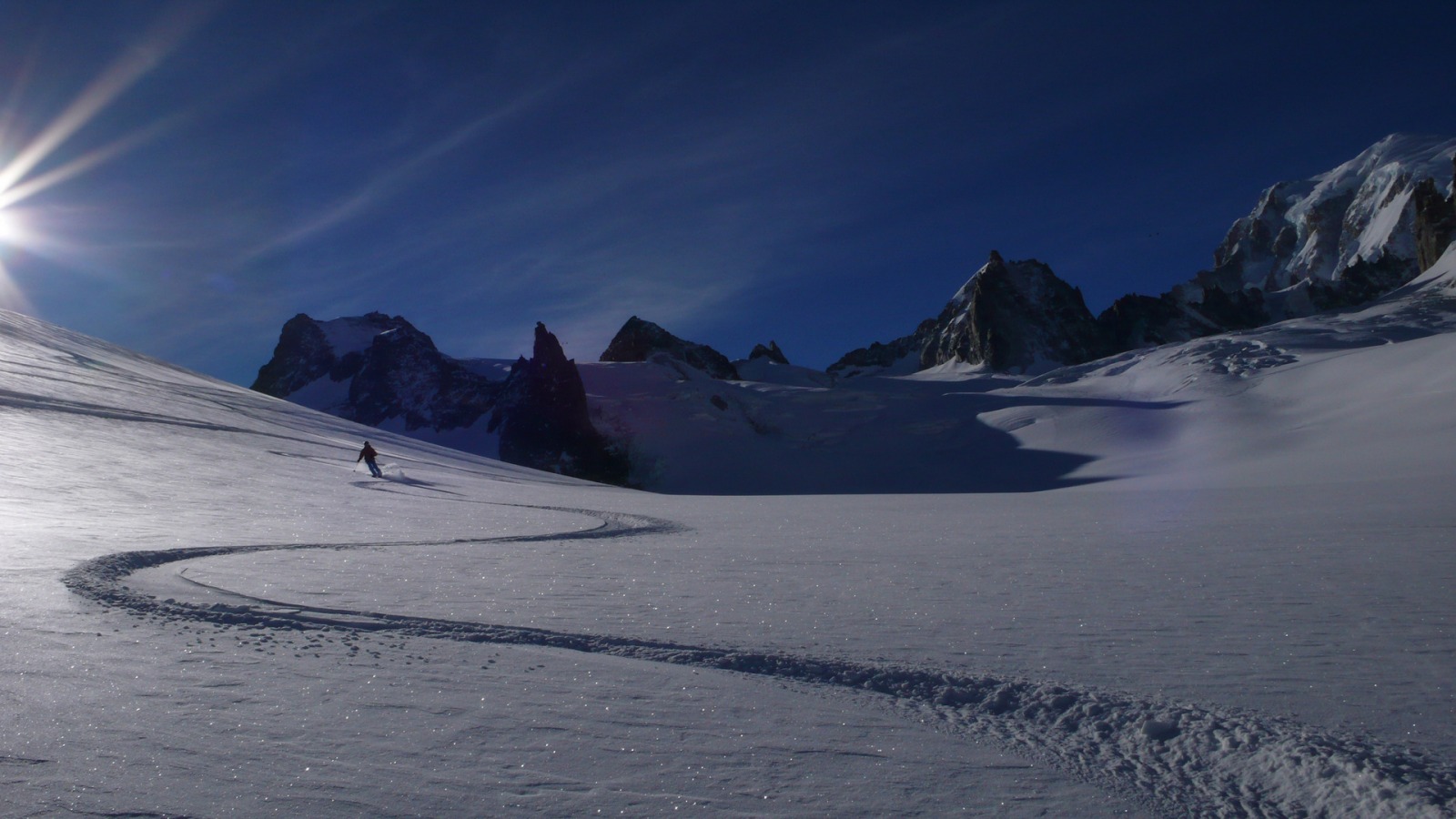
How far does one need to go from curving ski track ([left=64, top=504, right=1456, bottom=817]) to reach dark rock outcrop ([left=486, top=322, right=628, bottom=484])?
61140mm

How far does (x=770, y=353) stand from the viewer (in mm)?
150625

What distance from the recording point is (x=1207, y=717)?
4461mm

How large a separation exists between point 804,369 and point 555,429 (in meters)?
68.3

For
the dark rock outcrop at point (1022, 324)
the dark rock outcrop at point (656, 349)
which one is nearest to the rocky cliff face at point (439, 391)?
the dark rock outcrop at point (656, 349)

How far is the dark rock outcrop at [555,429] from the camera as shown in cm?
6788

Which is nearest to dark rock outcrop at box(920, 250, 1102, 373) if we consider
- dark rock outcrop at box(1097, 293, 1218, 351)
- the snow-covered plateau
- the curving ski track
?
dark rock outcrop at box(1097, 293, 1218, 351)

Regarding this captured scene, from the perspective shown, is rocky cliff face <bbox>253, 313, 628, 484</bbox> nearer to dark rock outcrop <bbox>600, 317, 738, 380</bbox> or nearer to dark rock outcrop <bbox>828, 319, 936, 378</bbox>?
dark rock outcrop <bbox>600, 317, 738, 380</bbox>

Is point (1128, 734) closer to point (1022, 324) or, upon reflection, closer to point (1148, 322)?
point (1022, 324)

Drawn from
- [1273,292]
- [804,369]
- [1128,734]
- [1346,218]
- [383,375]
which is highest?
[1346,218]

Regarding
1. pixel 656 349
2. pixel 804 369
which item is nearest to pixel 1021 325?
pixel 804 369

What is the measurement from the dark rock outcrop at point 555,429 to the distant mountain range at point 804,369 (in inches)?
5.9

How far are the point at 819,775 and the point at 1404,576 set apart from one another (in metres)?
7.42

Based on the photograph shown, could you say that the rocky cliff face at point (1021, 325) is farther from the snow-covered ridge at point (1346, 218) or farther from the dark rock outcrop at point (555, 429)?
the dark rock outcrop at point (555, 429)

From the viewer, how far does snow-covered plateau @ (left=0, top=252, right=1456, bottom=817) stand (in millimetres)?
3693
